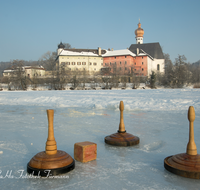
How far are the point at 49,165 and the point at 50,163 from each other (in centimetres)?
3

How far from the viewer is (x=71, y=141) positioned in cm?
476

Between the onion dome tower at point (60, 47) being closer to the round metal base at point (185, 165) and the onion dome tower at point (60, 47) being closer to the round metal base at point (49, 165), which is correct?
the round metal base at point (49, 165)

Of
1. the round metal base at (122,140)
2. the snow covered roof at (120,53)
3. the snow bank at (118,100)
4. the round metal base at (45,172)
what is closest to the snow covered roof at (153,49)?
the snow covered roof at (120,53)

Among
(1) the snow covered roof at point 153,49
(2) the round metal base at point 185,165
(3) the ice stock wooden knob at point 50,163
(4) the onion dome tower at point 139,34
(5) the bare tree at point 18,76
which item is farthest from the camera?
(4) the onion dome tower at point 139,34

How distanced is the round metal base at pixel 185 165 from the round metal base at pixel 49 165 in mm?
1456

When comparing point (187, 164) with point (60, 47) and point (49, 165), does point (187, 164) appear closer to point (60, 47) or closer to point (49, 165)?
point (49, 165)

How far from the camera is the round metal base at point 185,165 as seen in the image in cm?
271

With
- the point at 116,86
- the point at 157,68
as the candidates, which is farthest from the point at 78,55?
the point at 116,86

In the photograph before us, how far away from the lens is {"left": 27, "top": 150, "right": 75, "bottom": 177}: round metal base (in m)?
2.81

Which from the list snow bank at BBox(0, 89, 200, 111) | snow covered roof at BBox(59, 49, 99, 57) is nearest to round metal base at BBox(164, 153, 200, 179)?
snow bank at BBox(0, 89, 200, 111)

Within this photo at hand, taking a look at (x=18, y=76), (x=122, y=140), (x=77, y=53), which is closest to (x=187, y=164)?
(x=122, y=140)

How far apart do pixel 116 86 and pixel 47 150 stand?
3914cm

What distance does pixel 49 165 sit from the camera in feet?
9.37

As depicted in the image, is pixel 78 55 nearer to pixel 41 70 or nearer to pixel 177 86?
pixel 41 70
